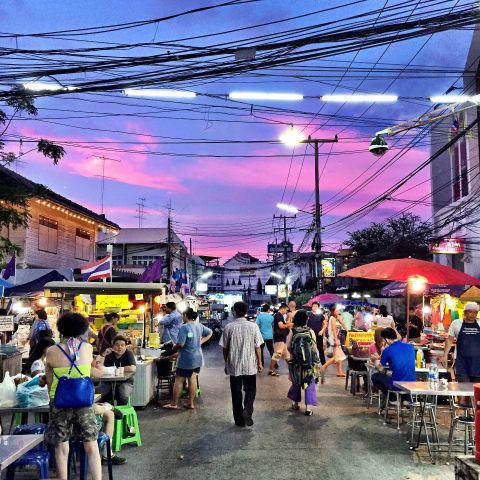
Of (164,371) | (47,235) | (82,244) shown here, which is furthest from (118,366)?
(82,244)

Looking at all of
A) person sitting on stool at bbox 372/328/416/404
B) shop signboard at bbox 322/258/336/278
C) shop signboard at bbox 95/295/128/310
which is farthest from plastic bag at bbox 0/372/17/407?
shop signboard at bbox 322/258/336/278

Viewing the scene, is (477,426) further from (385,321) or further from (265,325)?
(265,325)

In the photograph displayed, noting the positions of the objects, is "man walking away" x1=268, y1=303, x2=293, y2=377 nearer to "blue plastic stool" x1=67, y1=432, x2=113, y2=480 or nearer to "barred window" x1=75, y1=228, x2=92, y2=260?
"blue plastic stool" x1=67, y1=432, x2=113, y2=480

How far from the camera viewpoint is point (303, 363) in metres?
8.71

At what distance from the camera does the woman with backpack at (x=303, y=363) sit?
869 centimetres

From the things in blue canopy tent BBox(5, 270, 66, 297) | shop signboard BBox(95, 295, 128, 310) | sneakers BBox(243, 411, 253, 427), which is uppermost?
blue canopy tent BBox(5, 270, 66, 297)

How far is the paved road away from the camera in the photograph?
18.9ft

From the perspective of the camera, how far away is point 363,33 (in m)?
7.71

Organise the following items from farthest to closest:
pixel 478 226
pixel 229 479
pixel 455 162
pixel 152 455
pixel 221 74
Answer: pixel 455 162 < pixel 478 226 < pixel 221 74 < pixel 152 455 < pixel 229 479

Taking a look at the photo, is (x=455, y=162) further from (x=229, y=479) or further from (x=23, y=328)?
(x=229, y=479)

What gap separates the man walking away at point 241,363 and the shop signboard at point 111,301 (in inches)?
Answer: 280

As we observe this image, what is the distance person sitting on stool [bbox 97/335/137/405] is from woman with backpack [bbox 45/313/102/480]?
2.67 m

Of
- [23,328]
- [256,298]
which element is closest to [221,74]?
[23,328]

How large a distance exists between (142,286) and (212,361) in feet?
19.4
